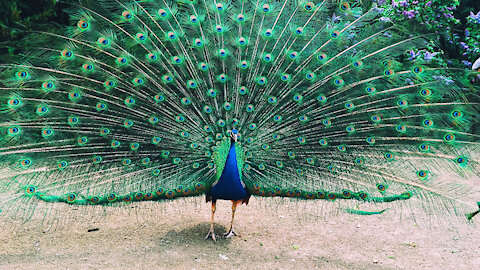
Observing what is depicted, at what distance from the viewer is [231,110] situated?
450 centimetres

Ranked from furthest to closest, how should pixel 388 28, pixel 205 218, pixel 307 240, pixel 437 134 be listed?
pixel 205 218, pixel 307 240, pixel 388 28, pixel 437 134

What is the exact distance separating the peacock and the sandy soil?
0.60 metres

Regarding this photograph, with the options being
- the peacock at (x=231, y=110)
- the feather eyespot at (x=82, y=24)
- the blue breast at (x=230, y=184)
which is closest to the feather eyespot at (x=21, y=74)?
the peacock at (x=231, y=110)

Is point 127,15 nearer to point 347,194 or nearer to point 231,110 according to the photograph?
point 231,110

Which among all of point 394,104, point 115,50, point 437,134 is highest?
point 115,50

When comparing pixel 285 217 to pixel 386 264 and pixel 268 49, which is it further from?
pixel 268 49

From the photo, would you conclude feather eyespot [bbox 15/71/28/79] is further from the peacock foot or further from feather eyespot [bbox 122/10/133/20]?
the peacock foot

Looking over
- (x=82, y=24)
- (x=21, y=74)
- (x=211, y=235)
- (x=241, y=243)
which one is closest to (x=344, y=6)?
(x=82, y=24)

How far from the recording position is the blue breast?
14.0ft

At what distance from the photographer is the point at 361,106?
4.44 metres

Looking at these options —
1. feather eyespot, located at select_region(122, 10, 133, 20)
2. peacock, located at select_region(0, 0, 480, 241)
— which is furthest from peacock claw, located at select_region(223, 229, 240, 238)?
feather eyespot, located at select_region(122, 10, 133, 20)

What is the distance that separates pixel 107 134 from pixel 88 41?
963 mm

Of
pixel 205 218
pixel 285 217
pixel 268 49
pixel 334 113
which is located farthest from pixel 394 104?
pixel 205 218

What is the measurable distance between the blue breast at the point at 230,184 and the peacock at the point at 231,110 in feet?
0.04
